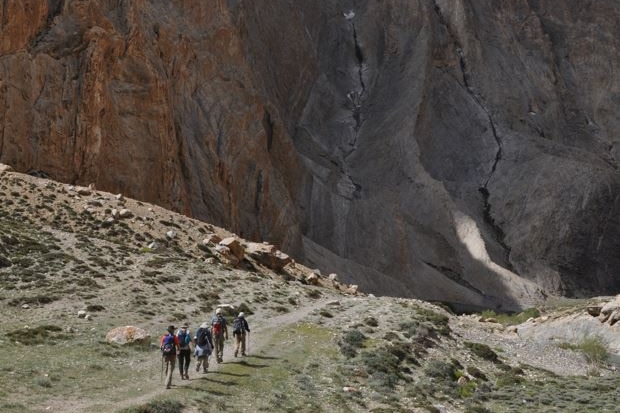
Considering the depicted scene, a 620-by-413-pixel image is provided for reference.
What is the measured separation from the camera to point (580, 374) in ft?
110

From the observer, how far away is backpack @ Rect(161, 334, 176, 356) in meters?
20.2

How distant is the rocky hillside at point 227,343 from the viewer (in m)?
20.7

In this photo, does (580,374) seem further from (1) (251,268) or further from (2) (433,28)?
(2) (433,28)

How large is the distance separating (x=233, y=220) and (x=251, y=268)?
17.7 metres

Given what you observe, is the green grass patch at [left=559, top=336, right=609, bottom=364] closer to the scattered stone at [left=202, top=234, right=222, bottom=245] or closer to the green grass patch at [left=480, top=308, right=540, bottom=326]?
the green grass patch at [left=480, top=308, right=540, bottom=326]

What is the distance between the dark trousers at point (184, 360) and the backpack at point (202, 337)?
0.86 m

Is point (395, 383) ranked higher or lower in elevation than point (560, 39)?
lower

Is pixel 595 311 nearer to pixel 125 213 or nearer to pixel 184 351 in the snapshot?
pixel 125 213

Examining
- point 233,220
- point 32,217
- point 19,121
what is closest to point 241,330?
point 32,217

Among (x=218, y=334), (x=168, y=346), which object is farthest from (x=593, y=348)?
(x=168, y=346)

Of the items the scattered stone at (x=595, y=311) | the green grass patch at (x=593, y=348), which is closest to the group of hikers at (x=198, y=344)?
the green grass patch at (x=593, y=348)

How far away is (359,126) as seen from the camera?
103 metres

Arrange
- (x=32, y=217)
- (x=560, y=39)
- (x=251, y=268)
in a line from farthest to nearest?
(x=560, y=39)
(x=251, y=268)
(x=32, y=217)

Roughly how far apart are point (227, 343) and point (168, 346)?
6942 mm
